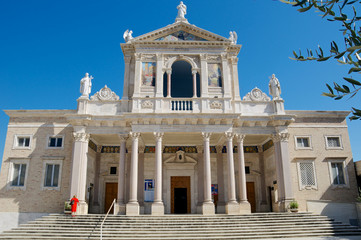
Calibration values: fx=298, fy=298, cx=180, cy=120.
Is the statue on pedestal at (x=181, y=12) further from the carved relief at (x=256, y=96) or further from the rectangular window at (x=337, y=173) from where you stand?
the rectangular window at (x=337, y=173)

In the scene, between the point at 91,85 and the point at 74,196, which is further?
the point at 91,85

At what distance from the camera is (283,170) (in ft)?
70.2

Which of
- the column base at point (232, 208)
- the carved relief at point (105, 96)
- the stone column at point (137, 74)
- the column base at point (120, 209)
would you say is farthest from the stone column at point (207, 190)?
the carved relief at point (105, 96)

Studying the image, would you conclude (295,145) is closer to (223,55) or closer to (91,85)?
(223,55)

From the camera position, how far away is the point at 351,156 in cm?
2378

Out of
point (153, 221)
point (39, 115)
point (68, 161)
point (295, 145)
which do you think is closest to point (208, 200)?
point (153, 221)

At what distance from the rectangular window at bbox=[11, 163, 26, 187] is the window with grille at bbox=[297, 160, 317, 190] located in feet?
69.5

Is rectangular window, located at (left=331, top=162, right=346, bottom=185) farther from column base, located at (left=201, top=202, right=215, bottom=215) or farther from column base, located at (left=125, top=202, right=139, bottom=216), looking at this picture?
column base, located at (left=125, top=202, right=139, bottom=216)

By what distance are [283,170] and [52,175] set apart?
17226 millimetres

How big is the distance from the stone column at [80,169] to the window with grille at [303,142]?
53.9 feet

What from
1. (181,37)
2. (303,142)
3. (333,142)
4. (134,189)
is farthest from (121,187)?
(333,142)

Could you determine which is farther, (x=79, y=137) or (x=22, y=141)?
(x=22, y=141)

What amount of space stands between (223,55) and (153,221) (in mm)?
13742

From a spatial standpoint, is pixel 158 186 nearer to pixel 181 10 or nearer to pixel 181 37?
pixel 181 37
